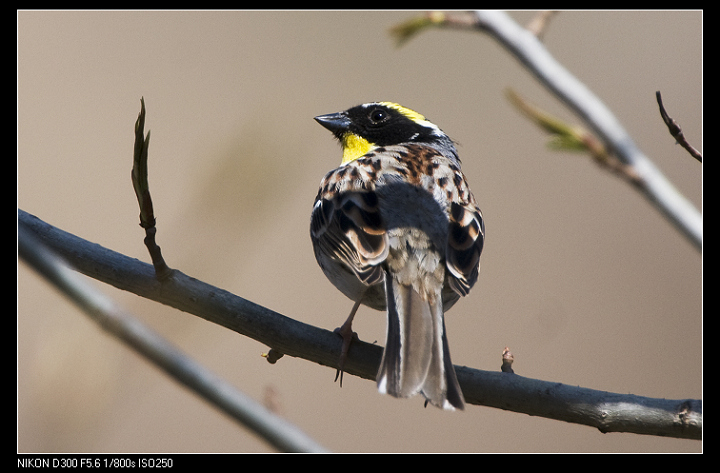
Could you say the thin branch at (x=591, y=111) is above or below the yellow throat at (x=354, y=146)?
below

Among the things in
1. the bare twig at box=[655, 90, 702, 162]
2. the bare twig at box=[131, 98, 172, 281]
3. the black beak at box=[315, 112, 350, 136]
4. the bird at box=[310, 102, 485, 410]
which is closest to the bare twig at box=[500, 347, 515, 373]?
the bird at box=[310, 102, 485, 410]

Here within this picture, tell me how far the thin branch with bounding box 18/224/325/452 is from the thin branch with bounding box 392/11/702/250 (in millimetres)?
1082

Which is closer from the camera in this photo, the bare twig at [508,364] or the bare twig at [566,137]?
the bare twig at [566,137]

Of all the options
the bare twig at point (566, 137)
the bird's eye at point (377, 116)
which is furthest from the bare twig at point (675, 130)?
the bird's eye at point (377, 116)

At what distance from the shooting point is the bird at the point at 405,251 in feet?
10.4

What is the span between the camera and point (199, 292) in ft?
10.2

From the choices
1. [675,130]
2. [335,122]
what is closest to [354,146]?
[335,122]

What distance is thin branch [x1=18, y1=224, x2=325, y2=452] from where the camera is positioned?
1332 millimetres

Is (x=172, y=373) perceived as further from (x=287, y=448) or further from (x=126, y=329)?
(x=287, y=448)

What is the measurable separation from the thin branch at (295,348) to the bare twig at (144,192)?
0.31 ft

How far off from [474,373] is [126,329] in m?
2.23

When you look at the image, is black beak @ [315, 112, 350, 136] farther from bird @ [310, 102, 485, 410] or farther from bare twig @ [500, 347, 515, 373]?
bare twig @ [500, 347, 515, 373]

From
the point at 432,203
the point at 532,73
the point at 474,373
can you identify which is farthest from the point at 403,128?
the point at 532,73

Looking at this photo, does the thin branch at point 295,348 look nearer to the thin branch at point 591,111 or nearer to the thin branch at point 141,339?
the thin branch at point 141,339
